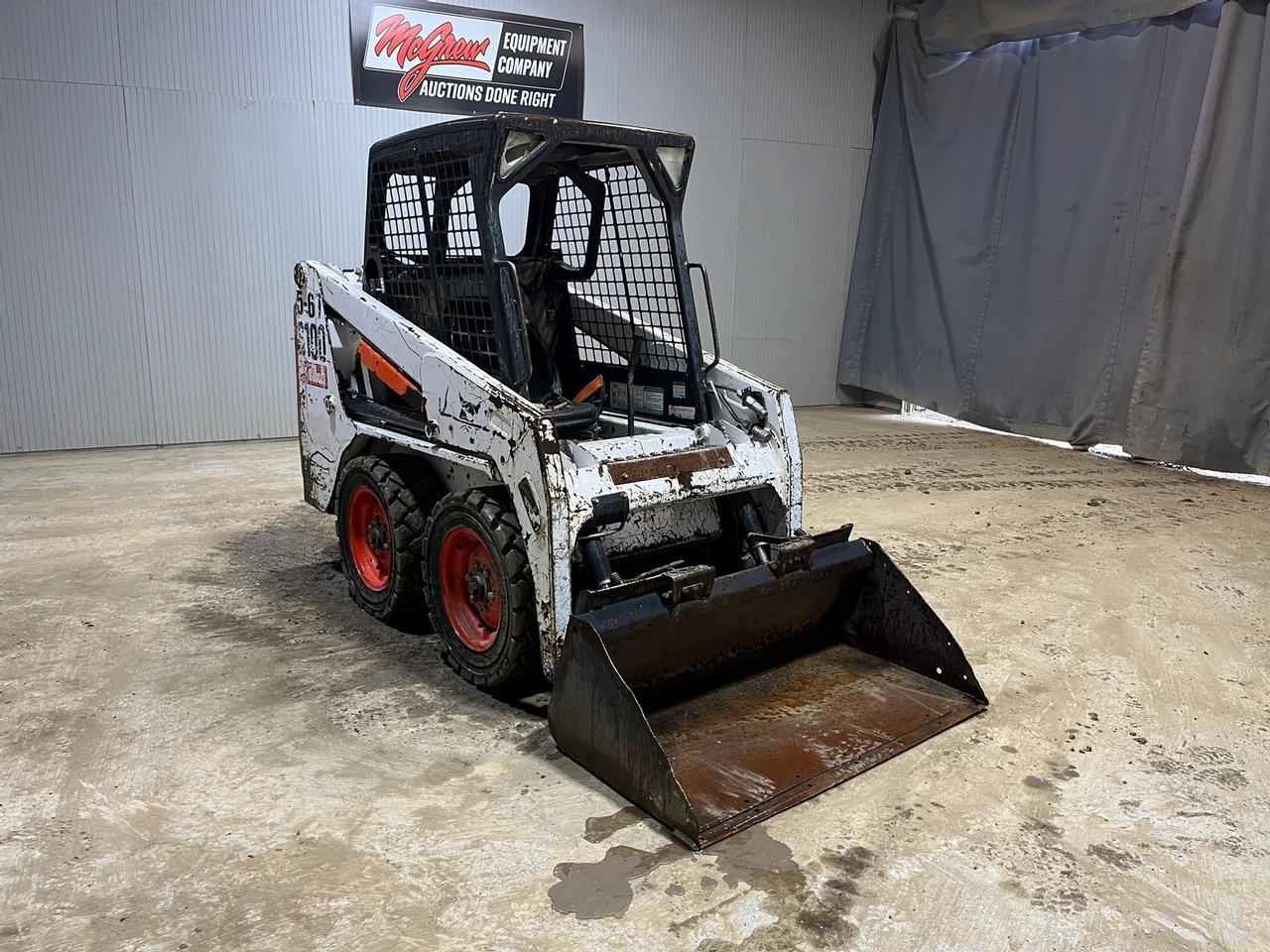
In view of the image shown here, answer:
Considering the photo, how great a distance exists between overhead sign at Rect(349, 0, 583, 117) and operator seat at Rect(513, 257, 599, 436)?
14.0 ft

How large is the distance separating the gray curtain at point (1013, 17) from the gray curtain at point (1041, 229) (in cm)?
11

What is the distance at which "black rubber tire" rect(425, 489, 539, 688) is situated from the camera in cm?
308

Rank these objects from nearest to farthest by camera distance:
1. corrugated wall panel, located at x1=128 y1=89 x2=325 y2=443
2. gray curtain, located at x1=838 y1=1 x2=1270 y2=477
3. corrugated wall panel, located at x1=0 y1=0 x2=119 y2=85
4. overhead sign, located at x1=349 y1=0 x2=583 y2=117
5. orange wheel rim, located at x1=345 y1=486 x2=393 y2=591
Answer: orange wheel rim, located at x1=345 y1=486 x2=393 y2=591 < corrugated wall panel, located at x1=0 y1=0 x2=119 y2=85 < corrugated wall panel, located at x1=128 y1=89 x2=325 y2=443 < gray curtain, located at x1=838 y1=1 x2=1270 y2=477 < overhead sign, located at x1=349 y1=0 x2=583 y2=117

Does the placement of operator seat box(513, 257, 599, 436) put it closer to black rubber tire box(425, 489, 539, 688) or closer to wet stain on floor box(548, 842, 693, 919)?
black rubber tire box(425, 489, 539, 688)

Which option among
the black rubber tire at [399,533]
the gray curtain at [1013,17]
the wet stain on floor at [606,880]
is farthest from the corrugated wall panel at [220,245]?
the wet stain on floor at [606,880]

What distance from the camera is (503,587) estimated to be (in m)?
3.11

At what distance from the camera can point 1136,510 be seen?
605cm

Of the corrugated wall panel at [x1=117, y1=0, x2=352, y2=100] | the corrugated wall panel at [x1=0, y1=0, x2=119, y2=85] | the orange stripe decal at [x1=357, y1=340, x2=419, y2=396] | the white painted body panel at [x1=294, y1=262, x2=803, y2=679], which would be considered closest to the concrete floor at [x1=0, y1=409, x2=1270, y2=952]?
the white painted body panel at [x1=294, y1=262, x2=803, y2=679]

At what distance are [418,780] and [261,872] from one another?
53 centimetres

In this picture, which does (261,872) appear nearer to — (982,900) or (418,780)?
(418,780)

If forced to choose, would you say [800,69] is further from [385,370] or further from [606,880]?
[606,880]

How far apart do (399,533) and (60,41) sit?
5123 mm

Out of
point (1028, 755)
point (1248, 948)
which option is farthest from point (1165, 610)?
point (1248, 948)

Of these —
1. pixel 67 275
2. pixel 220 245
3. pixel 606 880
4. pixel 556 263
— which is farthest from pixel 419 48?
pixel 606 880
